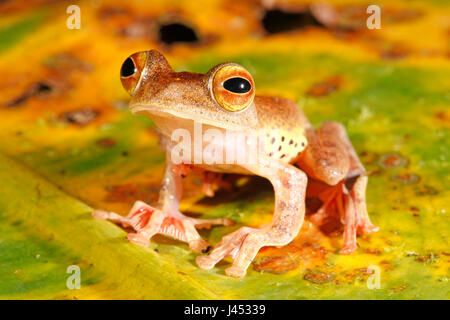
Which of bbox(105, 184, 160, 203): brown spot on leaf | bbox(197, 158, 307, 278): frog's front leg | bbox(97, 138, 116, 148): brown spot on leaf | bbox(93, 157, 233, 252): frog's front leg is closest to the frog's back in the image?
bbox(197, 158, 307, 278): frog's front leg

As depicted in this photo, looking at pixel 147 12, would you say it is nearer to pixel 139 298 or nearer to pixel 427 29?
pixel 427 29

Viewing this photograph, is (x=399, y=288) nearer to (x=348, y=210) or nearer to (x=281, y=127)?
(x=348, y=210)

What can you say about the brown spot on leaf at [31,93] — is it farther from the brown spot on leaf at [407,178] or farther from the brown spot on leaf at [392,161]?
the brown spot on leaf at [407,178]

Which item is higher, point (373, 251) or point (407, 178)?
point (407, 178)

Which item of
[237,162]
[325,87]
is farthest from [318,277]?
[325,87]

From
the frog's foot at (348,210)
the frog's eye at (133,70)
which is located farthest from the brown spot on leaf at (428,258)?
the frog's eye at (133,70)

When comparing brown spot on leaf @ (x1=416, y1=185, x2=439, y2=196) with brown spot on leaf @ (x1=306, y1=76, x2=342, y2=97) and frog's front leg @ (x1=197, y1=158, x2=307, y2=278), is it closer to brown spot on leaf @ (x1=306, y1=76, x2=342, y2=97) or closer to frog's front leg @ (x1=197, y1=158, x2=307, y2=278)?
frog's front leg @ (x1=197, y1=158, x2=307, y2=278)
